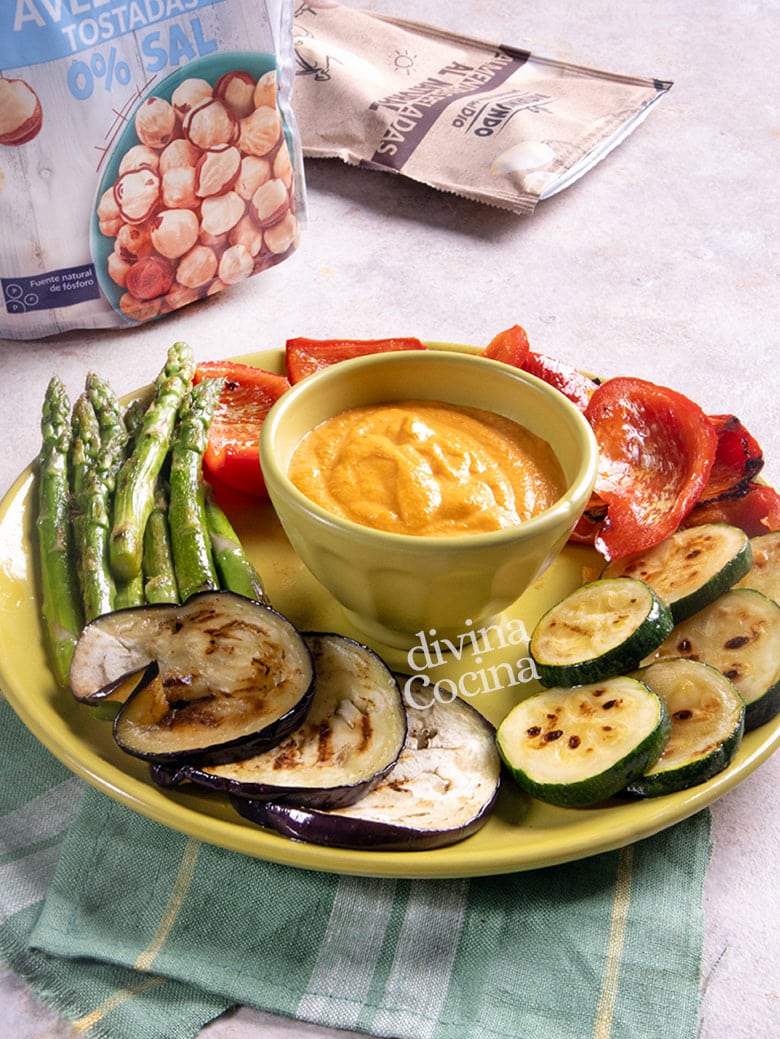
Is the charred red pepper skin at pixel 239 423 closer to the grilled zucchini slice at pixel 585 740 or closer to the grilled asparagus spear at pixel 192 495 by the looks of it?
the grilled asparagus spear at pixel 192 495

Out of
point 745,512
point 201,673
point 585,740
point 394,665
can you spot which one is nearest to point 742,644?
A: point 585,740

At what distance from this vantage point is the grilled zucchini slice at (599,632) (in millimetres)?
2611

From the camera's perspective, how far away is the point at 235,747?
2.42m

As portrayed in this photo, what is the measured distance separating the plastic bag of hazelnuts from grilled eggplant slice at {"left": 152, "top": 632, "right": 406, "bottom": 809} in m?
2.54

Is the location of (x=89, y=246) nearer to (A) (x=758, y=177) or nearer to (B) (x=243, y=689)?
(B) (x=243, y=689)

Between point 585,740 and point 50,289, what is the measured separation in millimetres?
3155

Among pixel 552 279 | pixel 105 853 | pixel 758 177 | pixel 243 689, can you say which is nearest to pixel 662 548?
pixel 243 689

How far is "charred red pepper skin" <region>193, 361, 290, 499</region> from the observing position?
341 centimetres

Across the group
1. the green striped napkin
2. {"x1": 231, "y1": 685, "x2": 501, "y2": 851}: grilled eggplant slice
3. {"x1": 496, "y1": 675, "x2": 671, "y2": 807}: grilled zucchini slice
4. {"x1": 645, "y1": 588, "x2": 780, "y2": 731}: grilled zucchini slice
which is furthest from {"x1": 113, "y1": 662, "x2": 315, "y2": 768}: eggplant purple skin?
{"x1": 645, "y1": 588, "x2": 780, "y2": 731}: grilled zucchini slice

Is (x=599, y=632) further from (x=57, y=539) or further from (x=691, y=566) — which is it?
(x=57, y=539)

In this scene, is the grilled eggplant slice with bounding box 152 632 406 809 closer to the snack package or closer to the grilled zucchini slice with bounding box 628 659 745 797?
the grilled zucchini slice with bounding box 628 659 745 797

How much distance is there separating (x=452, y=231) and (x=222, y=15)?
1765mm

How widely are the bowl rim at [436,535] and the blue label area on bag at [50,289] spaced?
1972mm

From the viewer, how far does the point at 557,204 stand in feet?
19.8
